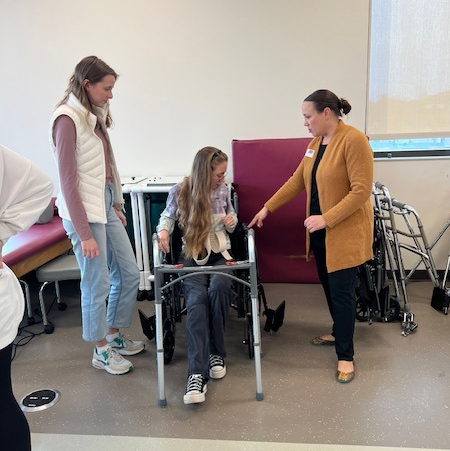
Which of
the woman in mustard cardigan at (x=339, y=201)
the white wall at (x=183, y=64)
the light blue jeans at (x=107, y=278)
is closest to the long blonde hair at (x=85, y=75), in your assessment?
the light blue jeans at (x=107, y=278)

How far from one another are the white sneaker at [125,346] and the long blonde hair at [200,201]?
63 cm

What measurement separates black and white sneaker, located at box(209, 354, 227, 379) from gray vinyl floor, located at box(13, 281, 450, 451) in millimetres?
37

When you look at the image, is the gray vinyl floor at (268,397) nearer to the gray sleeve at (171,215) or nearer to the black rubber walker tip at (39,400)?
the black rubber walker tip at (39,400)

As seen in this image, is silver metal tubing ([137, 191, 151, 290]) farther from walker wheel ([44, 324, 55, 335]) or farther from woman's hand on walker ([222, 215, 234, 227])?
woman's hand on walker ([222, 215, 234, 227])

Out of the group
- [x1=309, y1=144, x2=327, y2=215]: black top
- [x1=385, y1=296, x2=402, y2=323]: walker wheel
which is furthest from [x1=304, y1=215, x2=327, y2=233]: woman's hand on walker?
[x1=385, y1=296, x2=402, y2=323]: walker wheel

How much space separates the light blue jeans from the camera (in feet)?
7.11

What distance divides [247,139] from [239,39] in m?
0.73

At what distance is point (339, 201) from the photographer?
2119 mm

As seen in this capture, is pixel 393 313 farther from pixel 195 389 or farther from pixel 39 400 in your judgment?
pixel 39 400

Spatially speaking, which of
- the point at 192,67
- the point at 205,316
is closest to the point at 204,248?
the point at 205,316

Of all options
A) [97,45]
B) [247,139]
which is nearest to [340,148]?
[247,139]

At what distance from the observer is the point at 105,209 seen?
2.20 m

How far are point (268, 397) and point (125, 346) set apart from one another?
0.91 meters

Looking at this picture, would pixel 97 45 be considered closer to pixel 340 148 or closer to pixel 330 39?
pixel 330 39
